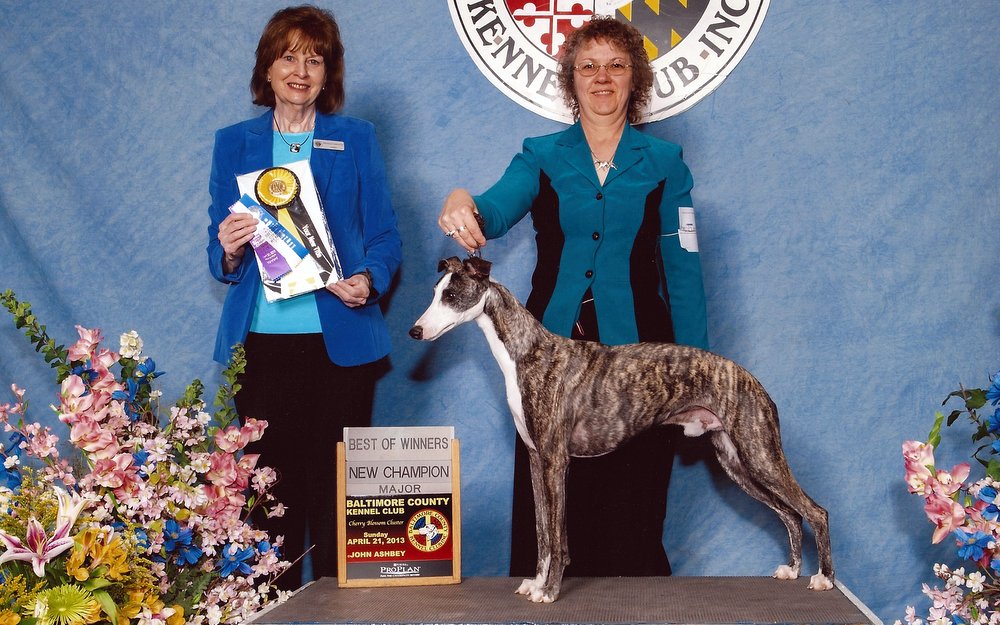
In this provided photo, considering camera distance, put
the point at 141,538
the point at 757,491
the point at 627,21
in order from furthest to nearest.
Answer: the point at 627,21 < the point at 757,491 < the point at 141,538

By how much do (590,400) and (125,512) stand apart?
886 millimetres

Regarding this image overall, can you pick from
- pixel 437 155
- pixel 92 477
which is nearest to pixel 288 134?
pixel 437 155

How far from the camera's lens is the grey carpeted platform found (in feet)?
5.61

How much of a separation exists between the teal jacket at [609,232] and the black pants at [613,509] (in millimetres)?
291

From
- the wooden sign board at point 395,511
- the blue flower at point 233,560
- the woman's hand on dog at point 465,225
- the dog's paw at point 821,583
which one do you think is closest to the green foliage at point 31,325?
the blue flower at point 233,560

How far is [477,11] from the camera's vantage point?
9.54 ft

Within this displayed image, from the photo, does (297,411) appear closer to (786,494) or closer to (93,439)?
(93,439)

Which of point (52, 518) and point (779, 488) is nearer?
point (52, 518)

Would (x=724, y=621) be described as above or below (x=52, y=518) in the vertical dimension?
below

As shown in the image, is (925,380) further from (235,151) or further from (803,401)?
(235,151)

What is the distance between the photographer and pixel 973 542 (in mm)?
1841

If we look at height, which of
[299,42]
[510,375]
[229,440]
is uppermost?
[299,42]

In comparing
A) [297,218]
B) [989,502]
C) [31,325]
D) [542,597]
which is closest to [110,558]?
[31,325]

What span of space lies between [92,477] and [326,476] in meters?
0.88
